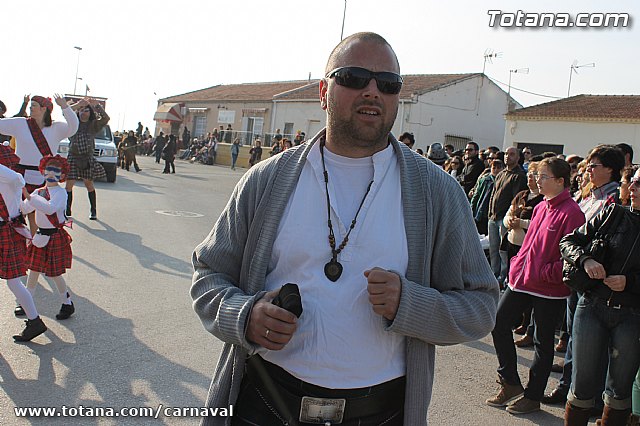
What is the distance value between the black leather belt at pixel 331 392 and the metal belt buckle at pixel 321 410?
0.01 m

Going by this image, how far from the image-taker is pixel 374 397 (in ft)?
7.02

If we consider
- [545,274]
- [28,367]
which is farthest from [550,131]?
[28,367]

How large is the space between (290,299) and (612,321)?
274cm

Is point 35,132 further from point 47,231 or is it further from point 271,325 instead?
point 271,325

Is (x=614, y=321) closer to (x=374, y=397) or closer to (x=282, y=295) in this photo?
(x=374, y=397)

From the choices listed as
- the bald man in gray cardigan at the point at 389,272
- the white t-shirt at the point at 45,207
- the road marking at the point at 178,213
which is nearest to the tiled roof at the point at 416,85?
the road marking at the point at 178,213

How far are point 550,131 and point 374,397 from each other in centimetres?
3125

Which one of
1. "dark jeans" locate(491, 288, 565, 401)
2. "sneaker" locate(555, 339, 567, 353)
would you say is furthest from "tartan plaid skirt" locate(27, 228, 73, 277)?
"sneaker" locate(555, 339, 567, 353)

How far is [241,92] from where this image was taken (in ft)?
166

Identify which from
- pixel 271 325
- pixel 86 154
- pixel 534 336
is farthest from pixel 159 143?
pixel 271 325

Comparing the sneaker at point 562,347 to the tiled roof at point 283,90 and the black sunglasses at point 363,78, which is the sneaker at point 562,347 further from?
the tiled roof at point 283,90

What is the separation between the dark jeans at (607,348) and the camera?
12.6ft

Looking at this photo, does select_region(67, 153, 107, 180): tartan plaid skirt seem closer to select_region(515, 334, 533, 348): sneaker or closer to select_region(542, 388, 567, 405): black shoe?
select_region(515, 334, 533, 348): sneaker

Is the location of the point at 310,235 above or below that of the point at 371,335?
above
